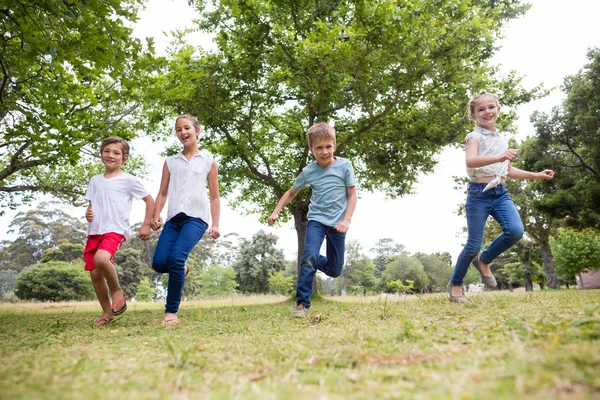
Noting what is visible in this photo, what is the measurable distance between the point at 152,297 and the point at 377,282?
30701mm

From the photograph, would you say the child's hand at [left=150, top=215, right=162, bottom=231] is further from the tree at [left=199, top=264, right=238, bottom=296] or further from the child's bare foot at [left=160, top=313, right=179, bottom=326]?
the tree at [left=199, top=264, right=238, bottom=296]

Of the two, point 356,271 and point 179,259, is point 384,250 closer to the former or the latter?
point 356,271

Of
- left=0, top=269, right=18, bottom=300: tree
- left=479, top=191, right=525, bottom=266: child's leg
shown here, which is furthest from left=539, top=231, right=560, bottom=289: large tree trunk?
left=0, top=269, right=18, bottom=300: tree

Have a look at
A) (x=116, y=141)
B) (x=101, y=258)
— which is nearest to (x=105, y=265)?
(x=101, y=258)

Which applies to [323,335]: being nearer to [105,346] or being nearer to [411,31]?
[105,346]

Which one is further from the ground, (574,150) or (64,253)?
(574,150)

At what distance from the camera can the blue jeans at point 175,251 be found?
4395 millimetres

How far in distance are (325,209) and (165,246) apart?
1.88m

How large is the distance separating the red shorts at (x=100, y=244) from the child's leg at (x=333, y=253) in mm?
2449

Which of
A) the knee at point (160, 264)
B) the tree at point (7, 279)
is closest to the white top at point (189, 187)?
the knee at point (160, 264)

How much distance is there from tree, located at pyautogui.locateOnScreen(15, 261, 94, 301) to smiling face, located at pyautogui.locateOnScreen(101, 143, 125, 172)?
30958 millimetres

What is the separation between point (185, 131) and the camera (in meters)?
4.81

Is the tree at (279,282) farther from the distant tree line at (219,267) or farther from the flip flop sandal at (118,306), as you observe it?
the flip flop sandal at (118,306)

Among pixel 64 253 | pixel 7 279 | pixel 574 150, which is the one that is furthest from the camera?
pixel 7 279
